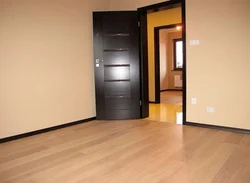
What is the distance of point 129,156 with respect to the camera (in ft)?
8.39

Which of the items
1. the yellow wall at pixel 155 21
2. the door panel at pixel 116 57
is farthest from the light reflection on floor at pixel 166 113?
the door panel at pixel 116 57

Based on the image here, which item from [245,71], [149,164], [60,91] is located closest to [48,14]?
[60,91]

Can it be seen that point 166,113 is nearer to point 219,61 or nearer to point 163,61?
point 219,61

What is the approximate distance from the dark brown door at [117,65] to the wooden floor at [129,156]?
0.75m

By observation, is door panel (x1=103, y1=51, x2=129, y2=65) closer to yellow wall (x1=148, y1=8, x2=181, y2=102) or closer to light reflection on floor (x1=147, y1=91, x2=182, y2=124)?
light reflection on floor (x1=147, y1=91, x2=182, y2=124)

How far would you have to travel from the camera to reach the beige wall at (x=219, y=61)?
321 centimetres

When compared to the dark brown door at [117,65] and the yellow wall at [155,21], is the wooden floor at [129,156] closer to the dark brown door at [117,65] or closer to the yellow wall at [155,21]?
the dark brown door at [117,65]

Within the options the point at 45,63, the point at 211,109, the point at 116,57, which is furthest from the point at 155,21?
the point at 45,63

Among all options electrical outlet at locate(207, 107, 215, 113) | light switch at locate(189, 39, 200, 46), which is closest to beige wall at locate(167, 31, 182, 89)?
light switch at locate(189, 39, 200, 46)

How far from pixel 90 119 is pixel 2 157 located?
195 centimetres

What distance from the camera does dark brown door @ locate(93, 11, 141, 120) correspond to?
4.22 meters

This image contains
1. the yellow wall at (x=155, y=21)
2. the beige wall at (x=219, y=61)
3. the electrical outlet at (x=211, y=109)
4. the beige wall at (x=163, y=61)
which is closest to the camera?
the beige wall at (x=219, y=61)

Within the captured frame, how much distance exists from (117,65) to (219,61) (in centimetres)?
180

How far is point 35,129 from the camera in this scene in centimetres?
358
